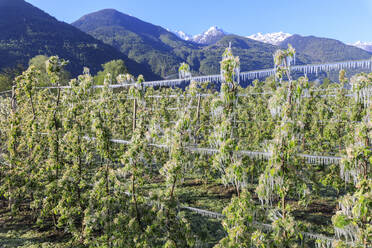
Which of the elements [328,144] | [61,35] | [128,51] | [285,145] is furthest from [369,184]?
[128,51]

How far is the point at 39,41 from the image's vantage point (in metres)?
94.6

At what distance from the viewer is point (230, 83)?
136 inches

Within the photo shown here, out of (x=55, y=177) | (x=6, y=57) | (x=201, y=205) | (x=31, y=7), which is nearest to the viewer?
(x=55, y=177)

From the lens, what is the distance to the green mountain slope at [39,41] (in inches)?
3119

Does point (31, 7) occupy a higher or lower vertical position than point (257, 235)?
higher

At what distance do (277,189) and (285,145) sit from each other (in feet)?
1.80

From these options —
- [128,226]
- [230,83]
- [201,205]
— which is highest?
[230,83]

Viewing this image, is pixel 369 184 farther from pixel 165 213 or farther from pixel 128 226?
pixel 128 226

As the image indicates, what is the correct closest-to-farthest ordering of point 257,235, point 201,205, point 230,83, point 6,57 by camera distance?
point 257,235
point 230,83
point 201,205
point 6,57

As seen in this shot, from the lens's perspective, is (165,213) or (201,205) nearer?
(165,213)

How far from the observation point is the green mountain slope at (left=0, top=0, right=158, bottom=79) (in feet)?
260

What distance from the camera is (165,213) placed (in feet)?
11.7

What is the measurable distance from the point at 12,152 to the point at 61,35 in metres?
124

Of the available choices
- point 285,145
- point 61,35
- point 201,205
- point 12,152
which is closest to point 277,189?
Answer: point 285,145
